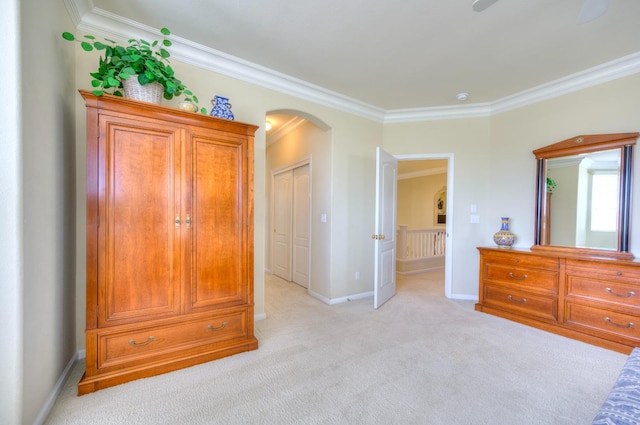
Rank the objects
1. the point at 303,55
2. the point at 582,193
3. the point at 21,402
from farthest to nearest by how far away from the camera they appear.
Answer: the point at 582,193 < the point at 303,55 < the point at 21,402

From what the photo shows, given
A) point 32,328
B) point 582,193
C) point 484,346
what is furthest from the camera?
point 582,193

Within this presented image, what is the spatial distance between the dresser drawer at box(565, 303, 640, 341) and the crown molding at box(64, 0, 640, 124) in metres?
Answer: 2.33

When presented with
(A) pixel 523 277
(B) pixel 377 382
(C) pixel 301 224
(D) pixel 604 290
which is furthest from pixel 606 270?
(C) pixel 301 224

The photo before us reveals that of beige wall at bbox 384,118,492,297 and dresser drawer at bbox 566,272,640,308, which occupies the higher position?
beige wall at bbox 384,118,492,297

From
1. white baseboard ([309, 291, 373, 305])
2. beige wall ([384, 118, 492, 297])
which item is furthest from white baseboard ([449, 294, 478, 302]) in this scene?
white baseboard ([309, 291, 373, 305])

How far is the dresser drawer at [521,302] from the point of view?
2.75 metres

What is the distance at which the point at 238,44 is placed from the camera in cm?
246

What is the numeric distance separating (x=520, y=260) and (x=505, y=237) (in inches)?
14.9

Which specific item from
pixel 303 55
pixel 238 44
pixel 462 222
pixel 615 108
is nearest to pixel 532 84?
pixel 615 108

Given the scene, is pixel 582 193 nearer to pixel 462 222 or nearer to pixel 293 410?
pixel 462 222

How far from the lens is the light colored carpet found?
1558mm

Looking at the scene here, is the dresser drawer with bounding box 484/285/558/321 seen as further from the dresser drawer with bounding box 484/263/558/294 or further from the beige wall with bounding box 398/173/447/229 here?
the beige wall with bounding box 398/173/447/229

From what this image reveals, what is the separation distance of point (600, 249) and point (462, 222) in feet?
4.60

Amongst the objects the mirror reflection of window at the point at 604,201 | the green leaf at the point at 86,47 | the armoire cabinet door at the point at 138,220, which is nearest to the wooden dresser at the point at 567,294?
the mirror reflection of window at the point at 604,201
